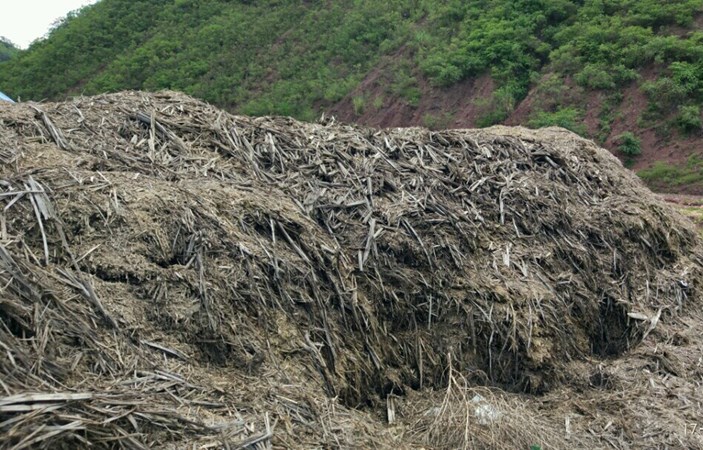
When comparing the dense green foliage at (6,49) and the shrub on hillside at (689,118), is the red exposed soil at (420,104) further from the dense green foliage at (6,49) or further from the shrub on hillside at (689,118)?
the dense green foliage at (6,49)

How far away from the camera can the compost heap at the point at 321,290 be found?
10.7ft

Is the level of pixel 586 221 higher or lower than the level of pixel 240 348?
lower

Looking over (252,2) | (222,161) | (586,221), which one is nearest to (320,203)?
(222,161)

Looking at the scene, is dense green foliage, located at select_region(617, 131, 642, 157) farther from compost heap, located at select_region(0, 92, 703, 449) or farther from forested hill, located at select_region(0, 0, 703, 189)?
compost heap, located at select_region(0, 92, 703, 449)

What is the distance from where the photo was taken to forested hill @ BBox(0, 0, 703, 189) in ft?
61.9

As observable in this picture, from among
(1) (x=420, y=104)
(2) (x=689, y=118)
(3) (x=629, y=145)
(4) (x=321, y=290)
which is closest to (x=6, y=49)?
(1) (x=420, y=104)

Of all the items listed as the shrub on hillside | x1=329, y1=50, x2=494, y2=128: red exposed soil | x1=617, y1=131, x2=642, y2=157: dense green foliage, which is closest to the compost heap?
x1=617, y1=131, x2=642, y2=157: dense green foliage

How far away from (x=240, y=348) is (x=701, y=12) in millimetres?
20627

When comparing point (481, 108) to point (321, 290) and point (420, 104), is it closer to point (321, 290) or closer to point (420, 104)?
point (420, 104)

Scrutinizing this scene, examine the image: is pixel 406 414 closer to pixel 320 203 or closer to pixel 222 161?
pixel 320 203

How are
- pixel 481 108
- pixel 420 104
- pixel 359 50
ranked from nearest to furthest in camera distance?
1. pixel 481 108
2. pixel 420 104
3. pixel 359 50

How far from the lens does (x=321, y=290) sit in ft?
14.9

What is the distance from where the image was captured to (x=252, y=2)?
1304 inches

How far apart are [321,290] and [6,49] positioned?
5694 cm
